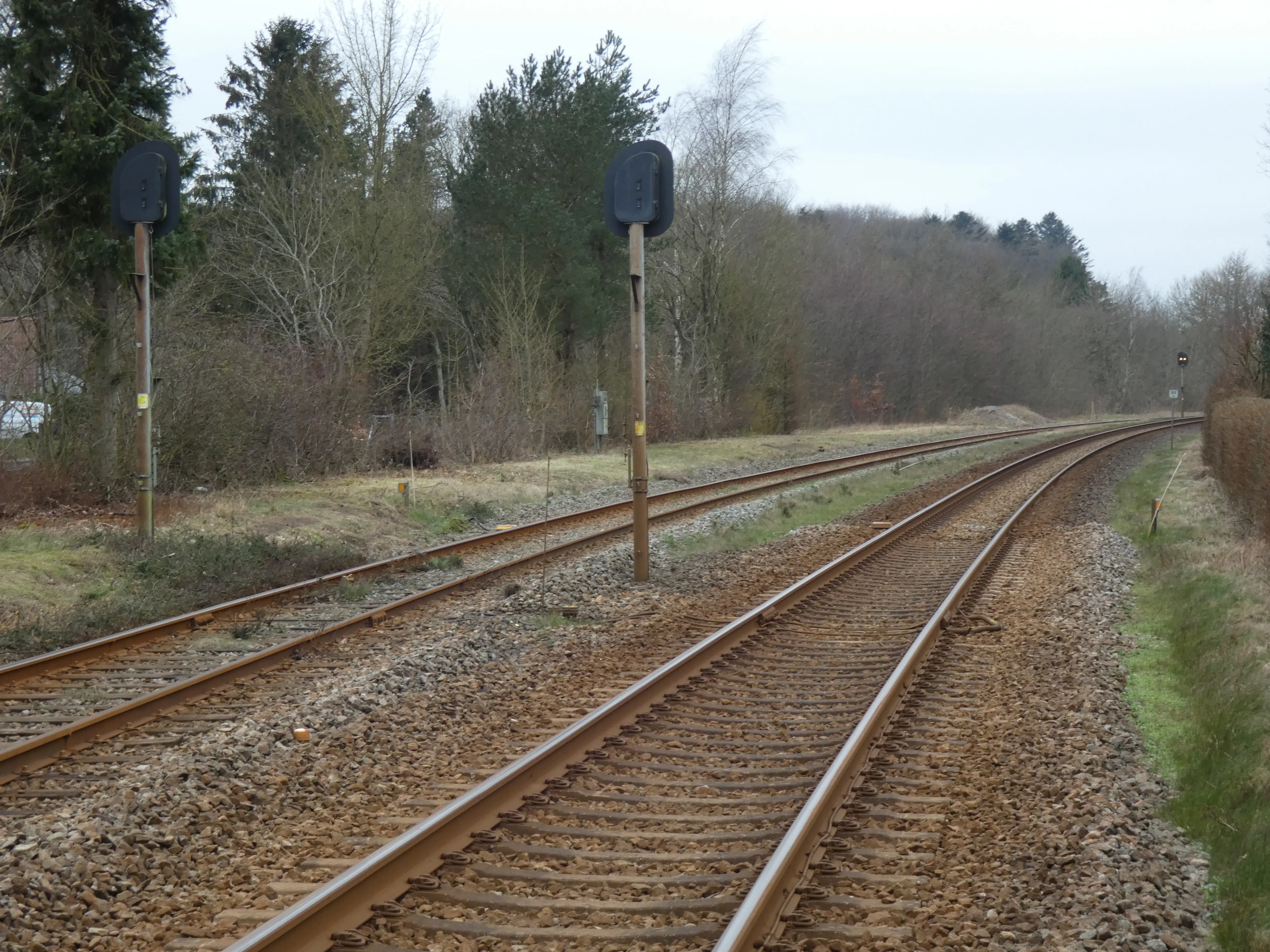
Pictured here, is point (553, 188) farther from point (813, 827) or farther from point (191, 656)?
point (813, 827)

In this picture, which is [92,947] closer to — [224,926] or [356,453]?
[224,926]

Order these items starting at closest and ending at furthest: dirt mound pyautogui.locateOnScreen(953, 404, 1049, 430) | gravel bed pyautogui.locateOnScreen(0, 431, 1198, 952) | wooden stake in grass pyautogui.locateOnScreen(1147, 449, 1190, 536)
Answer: gravel bed pyautogui.locateOnScreen(0, 431, 1198, 952) < wooden stake in grass pyautogui.locateOnScreen(1147, 449, 1190, 536) < dirt mound pyautogui.locateOnScreen(953, 404, 1049, 430)

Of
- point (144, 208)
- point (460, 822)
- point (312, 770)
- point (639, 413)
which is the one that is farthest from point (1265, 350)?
point (460, 822)

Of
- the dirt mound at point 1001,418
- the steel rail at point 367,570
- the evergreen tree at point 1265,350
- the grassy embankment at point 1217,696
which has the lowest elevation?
the grassy embankment at point 1217,696

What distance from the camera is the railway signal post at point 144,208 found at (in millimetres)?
13086

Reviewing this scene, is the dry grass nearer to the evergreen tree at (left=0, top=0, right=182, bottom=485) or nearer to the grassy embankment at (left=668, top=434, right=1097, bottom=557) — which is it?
the evergreen tree at (left=0, top=0, right=182, bottom=485)

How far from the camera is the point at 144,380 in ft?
43.0

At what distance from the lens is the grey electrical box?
100 feet

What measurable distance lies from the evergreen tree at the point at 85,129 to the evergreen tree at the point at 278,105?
1345 centimetres

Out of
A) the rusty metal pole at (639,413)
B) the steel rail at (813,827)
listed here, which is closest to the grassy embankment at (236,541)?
the rusty metal pole at (639,413)

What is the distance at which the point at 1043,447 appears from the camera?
39062 mm

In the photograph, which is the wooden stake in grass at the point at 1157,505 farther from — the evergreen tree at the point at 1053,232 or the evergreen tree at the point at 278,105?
the evergreen tree at the point at 1053,232

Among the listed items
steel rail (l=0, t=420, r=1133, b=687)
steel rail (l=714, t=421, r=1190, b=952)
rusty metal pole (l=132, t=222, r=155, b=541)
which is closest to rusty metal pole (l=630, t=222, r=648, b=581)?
steel rail (l=0, t=420, r=1133, b=687)

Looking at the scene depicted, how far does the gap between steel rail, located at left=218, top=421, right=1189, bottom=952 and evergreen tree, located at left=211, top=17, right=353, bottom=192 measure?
25.9m
